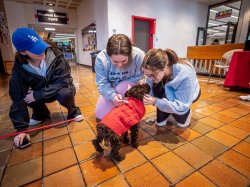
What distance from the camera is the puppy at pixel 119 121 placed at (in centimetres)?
91

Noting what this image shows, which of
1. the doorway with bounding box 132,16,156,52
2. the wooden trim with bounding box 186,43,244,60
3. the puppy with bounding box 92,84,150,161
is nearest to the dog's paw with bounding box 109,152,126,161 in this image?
the puppy with bounding box 92,84,150,161

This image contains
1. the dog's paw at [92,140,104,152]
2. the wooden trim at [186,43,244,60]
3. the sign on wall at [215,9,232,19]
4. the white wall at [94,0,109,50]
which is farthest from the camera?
the sign on wall at [215,9,232,19]

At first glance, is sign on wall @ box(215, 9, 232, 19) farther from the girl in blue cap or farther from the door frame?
the girl in blue cap

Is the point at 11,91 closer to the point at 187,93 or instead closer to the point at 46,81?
the point at 46,81

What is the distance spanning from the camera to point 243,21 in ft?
21.8

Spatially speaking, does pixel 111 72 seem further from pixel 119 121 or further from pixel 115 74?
pixel 119 121

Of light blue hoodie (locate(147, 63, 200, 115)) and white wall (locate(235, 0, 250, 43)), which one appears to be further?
white wall (locate(235, 0, 250, 43))

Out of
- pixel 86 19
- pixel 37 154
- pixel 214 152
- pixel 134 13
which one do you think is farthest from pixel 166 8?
pixel 37 154

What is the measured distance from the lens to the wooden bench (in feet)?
14.8

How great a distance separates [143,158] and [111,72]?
83 cm

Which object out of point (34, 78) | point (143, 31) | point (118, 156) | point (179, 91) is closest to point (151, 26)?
point (143, 31)

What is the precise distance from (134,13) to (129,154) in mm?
5469

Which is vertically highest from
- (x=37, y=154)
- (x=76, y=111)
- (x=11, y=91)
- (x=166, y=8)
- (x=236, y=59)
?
(x=166, y=8)

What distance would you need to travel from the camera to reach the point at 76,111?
172 cm
